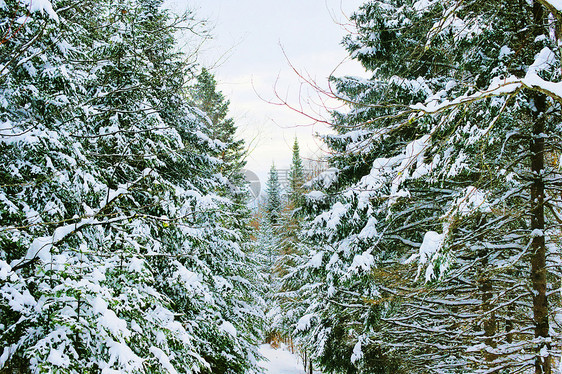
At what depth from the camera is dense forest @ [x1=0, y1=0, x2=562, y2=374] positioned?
8.55 ft

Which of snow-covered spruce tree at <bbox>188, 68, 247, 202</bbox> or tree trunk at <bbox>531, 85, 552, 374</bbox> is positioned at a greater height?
snow-covered spruce tree at <bbox>188, 68, 247, 202</bbox>

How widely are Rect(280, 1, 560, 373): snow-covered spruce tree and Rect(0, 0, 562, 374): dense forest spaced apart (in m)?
0.05

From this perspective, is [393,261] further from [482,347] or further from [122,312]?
[122,312]

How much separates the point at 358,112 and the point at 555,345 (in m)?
5.48

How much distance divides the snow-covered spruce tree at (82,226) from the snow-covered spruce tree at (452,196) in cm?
253

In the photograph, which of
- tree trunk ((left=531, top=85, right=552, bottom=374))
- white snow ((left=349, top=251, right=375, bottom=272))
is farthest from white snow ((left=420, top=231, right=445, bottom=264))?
white snow ((left=349, top=251, right=375, bottom=272))

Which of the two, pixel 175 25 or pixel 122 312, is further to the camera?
pixel 175 25

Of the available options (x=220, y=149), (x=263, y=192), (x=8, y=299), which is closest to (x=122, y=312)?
(x=8, y=299)

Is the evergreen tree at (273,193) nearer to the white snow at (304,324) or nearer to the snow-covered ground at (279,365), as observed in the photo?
the snow-covered ground at (279,365)

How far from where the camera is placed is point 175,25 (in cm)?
598

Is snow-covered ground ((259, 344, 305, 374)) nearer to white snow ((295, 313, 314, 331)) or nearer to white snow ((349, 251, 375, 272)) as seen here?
white snow ((295, 313, 314, 331))

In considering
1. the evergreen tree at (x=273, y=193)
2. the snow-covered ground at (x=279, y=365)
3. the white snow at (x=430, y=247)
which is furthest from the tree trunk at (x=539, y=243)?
the evergreen tree at (x=273, y=193)

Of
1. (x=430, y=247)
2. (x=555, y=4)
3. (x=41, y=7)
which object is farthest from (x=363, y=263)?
(x=41, y=7)

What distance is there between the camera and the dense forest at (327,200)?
261 cm
